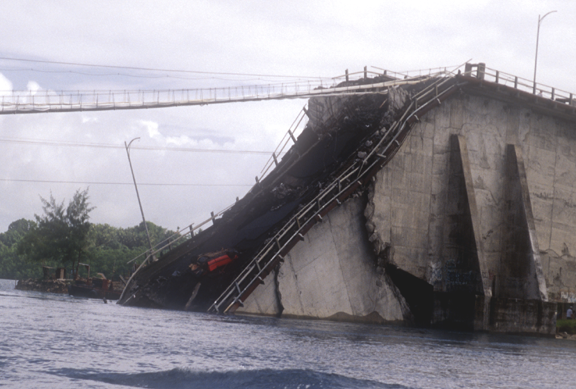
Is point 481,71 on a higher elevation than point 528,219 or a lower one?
higher

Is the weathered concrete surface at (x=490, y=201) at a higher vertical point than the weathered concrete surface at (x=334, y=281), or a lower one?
higher

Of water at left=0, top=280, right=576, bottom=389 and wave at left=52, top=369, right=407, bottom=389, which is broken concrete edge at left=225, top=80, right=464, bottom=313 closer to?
water at left=0, top=280, right=576, bottom=389

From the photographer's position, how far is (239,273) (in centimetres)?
3109

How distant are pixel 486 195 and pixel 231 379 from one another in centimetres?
2858

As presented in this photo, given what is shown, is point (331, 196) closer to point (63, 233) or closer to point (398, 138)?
point (398, 138)

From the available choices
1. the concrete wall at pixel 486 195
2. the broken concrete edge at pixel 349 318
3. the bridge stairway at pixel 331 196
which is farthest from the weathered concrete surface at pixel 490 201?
the broken concrete edge at pixel 349 318

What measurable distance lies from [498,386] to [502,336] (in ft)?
57.7

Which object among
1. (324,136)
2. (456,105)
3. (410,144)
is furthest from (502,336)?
(324,136)

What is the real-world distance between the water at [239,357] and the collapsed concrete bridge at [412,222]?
20.4 feet

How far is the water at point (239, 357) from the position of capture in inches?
468

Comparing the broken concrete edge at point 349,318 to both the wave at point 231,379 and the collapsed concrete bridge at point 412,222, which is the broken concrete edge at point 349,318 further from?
the wave at point 231,379

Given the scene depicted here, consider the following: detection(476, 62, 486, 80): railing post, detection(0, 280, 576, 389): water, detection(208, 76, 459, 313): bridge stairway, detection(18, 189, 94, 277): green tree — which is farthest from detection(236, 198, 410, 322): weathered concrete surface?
detection(18, 189, 94, 277): green tree

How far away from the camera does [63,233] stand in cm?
6900

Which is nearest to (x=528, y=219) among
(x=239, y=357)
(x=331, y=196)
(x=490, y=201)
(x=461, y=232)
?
(x=490, y=201)
